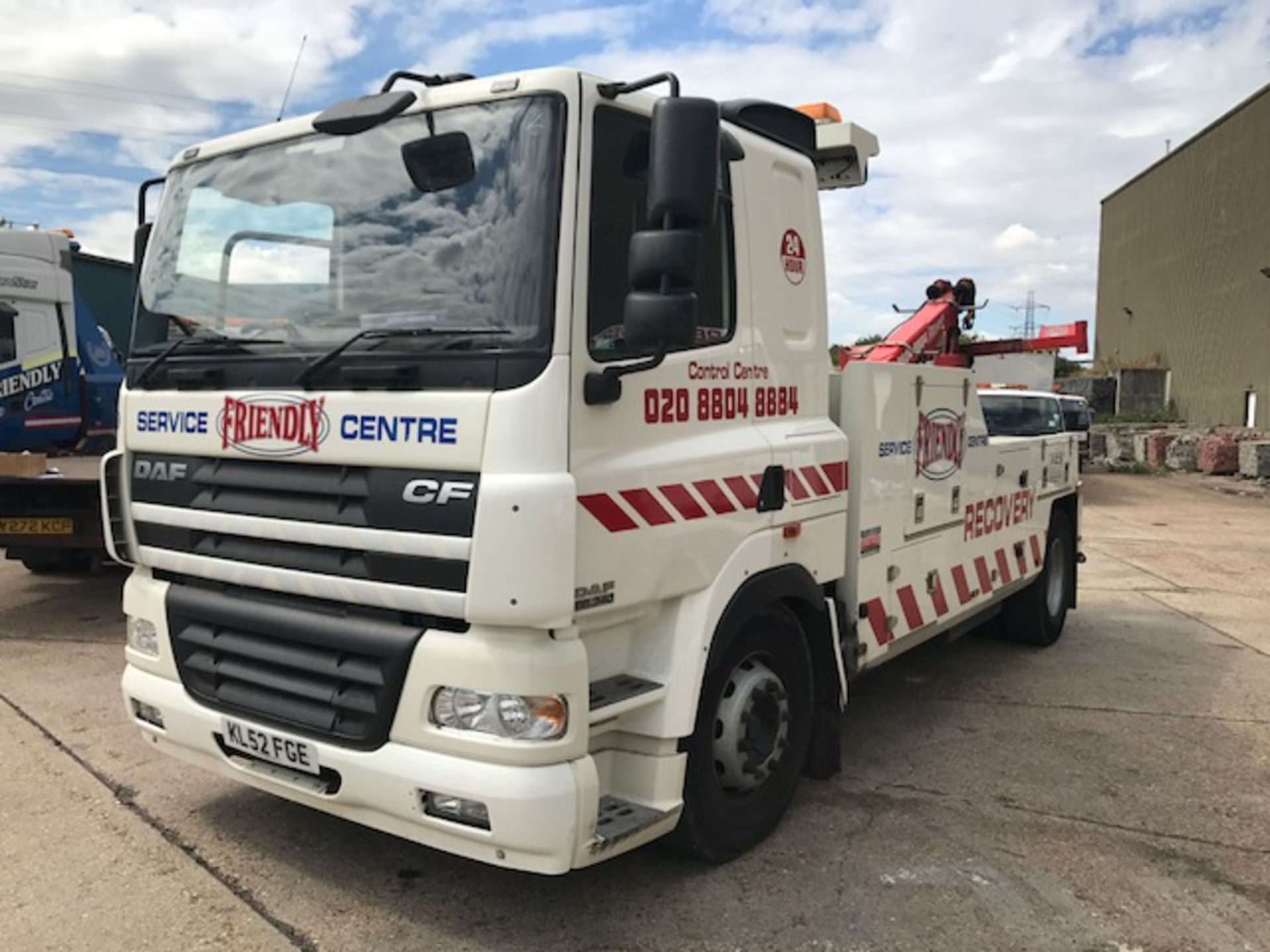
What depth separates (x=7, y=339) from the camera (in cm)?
872

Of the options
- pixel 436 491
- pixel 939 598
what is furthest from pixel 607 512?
pixel 939 598

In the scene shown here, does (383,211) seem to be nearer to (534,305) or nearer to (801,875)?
(534,305)

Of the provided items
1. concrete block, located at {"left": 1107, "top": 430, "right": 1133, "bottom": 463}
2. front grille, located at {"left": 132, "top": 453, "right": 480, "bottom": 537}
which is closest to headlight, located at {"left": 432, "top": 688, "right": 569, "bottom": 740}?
front grille, located at {"left": 132, "top": 453, "right": 480, "bottom": 537}

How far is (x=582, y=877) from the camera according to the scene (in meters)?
3.57

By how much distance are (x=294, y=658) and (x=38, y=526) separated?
496 centimetres

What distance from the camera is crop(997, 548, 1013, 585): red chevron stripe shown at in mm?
6027

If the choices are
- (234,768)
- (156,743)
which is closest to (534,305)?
(234,768)

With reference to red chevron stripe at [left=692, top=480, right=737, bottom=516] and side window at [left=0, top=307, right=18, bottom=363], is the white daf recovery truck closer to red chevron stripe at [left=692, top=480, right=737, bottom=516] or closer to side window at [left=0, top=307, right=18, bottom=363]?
red chevron stripe at [left=692, top=480, right=737, bottom=516]

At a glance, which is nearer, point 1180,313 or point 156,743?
point 156,743

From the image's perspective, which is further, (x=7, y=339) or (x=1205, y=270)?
(x=1205, y=270)

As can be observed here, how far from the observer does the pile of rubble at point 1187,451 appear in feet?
61.6

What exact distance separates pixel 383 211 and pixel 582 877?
229 cm

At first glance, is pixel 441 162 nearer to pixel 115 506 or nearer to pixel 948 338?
pixel 115 506

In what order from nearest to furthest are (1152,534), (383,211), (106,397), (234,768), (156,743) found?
(383,211), (234,768), (156,743), (106,397), (1152,534)
